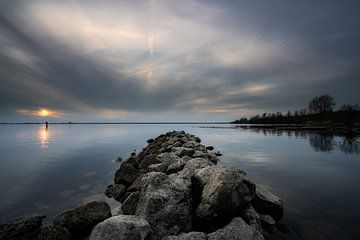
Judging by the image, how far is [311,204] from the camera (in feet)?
27.7

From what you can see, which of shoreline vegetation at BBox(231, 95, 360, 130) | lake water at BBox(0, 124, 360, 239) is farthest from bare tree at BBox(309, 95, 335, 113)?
lake water at BBox(0, 124, 360, 239)

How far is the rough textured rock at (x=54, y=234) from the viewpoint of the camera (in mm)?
4816

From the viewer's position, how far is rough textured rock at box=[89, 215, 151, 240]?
4402 millimetres

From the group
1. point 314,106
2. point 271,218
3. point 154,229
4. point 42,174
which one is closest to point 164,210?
point 154,229

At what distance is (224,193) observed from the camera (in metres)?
5.86

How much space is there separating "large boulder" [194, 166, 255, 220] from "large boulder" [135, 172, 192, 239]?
1.37ft

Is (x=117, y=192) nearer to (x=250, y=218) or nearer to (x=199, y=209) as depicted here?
(x=199, y=209)

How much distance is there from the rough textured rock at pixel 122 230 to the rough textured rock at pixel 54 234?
2.70ft

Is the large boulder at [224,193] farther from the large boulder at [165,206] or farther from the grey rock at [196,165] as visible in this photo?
the grey rock at [196,165]

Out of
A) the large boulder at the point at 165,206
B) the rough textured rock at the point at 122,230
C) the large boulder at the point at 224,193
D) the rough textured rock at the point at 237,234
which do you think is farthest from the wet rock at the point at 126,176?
the rough textured rock at the point at 237,234

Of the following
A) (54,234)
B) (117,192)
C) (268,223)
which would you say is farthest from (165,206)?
(117,192)

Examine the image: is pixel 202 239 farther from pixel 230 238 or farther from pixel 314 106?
pixel 314 106

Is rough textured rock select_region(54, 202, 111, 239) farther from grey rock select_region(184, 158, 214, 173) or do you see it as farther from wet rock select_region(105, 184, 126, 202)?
wet rock select_region(105, 184, 126, 202)

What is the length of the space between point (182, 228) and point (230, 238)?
1.33 metres
